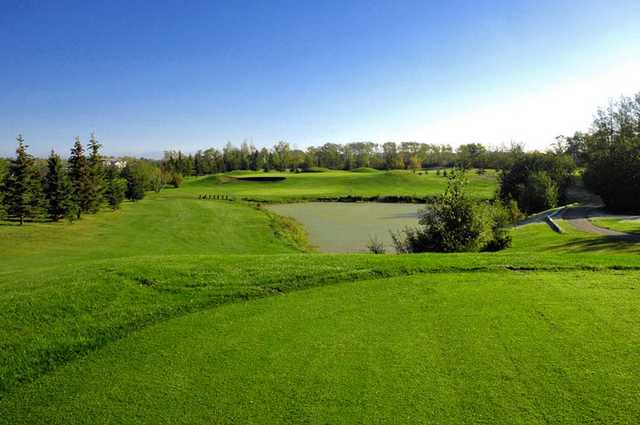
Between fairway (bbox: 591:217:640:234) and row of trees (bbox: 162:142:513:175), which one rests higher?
row of trees (bbox: 162:142:513:175)

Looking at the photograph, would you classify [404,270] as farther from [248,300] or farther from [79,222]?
[79,222]

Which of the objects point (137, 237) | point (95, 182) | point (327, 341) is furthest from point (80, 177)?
point (327, 341)

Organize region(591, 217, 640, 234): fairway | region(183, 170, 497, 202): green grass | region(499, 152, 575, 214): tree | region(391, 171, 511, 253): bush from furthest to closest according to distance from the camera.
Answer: region(183, 170, 497, 202): green grass, region(499, 152, 575, 214): tree, region(591, 217, 640, 234): fairway, region(391, 171, 511, 253): bush

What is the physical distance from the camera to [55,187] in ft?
125

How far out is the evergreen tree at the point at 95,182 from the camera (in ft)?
143

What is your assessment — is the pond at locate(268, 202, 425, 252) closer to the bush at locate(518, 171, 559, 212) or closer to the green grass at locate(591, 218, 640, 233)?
the bush at locate(518, 171, 559, 212)

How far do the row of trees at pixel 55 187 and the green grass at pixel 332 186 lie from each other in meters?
28.0

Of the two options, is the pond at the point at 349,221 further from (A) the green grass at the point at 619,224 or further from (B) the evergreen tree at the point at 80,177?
(B) the evergreen tree at the point at 80,177

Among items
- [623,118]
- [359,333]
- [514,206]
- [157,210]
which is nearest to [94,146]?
[157,210]

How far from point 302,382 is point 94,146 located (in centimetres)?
4974

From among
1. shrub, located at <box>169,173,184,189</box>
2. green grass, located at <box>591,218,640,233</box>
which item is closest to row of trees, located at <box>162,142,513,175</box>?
shrub, located at <box>169,173,184,189</box>

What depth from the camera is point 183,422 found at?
418 centimetres

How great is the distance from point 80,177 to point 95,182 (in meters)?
2.41

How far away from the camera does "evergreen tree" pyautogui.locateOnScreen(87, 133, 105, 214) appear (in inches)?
1721
